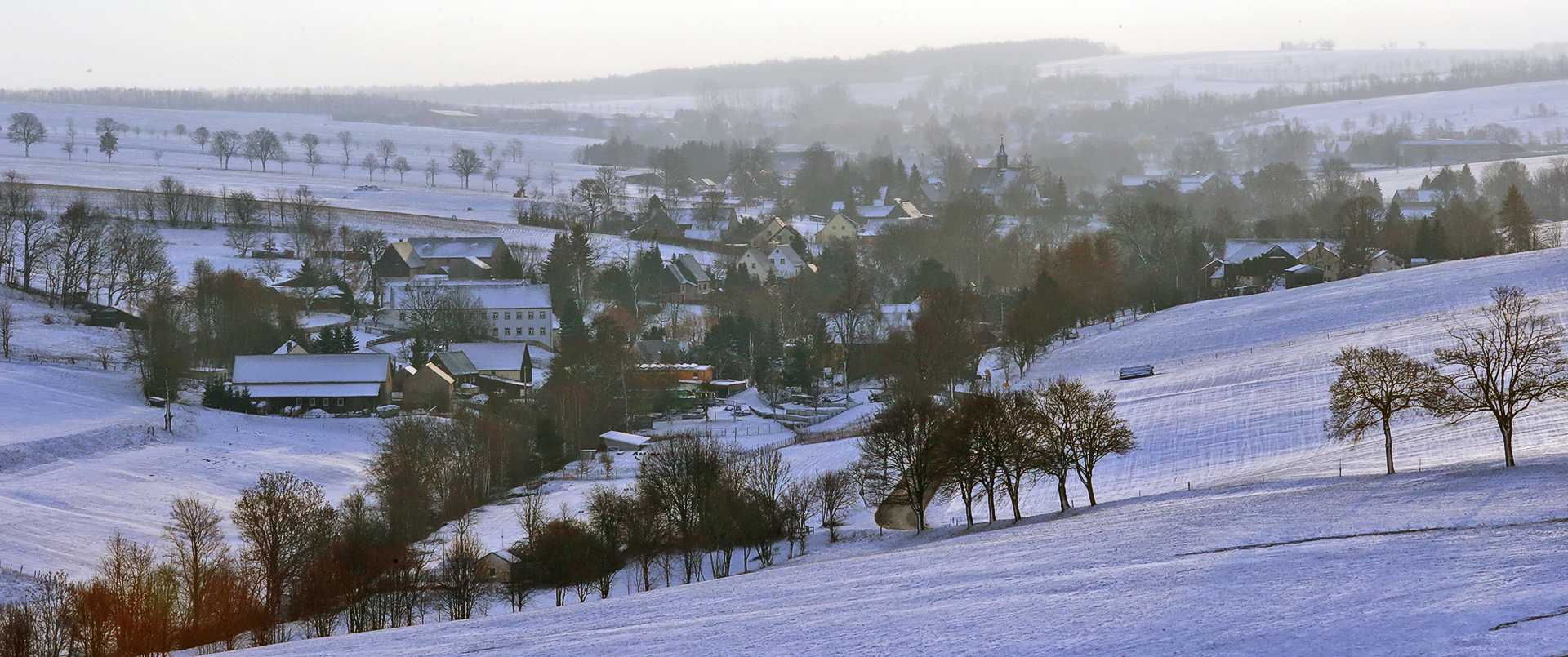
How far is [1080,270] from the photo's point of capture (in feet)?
203

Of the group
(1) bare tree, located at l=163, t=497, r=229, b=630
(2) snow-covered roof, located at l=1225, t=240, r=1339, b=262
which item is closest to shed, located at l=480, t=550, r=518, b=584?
(1) bare tree, located at l=163, t=497, r=229, b=630

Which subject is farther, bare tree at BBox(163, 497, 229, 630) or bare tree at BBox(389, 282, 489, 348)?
bare tree at BBox(389, 282, 489, 348)

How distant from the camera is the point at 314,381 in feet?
157

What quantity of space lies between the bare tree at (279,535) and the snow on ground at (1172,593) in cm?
566

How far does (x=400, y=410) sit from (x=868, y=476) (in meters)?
24.1

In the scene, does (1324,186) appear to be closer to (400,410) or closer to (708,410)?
(708,410)

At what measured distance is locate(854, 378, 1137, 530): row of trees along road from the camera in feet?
94.8

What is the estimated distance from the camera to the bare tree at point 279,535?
26812 millimetres

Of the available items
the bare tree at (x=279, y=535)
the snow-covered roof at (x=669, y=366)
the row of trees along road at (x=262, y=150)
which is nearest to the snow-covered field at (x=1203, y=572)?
the bare tree at (x=279, y=535)

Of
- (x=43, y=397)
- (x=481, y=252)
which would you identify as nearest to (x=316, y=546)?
(x=43, y=397)

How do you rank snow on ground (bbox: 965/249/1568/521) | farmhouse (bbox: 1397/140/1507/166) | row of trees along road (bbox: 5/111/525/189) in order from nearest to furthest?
1. snow on ground (bbox: 965/249/1568/521)
2. row of trees along road (bbox: 5/111/525/189)
3. farmhouse (bbox: 1397/140/1507/166)

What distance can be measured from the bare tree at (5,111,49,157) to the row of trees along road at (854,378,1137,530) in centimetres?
11727

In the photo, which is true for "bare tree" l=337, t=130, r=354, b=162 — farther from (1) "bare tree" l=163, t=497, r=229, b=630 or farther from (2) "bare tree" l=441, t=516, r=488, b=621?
(2) "bare tree" l=441, t=516, r=488, b=621

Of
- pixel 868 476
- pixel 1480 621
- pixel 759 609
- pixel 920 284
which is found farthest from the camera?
pixel 920 284
